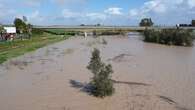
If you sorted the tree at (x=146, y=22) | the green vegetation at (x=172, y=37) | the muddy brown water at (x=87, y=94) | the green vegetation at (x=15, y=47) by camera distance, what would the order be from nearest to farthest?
1. the muddy brown water at (x=87, y=94)
2. the green vegetation at (x=15, y=47)
3. the green vegetation at (x=172, y=37)
4. the tree at (x=146, y=22)

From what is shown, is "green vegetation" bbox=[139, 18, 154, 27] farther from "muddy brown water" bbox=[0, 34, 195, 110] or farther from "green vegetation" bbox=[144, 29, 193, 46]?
"muddy brown water" bbox=[0, 34, 195, 110]

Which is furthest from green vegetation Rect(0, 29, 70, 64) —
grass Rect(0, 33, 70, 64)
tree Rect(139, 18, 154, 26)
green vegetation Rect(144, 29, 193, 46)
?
tree Rect(139, 18, 154, 26)

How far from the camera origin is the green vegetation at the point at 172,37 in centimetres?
5084

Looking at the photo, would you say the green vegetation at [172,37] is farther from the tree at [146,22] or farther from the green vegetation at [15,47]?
the tree at [146,22]

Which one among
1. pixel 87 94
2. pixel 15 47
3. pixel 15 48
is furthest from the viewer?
pixel 15 47

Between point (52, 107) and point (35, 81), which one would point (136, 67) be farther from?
point (52, 107)

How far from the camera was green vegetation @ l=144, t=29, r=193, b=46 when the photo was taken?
5084 centimetres

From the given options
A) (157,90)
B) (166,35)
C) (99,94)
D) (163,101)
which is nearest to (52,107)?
(99,94)

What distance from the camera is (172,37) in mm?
53906

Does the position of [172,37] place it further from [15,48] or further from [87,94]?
[87,94]

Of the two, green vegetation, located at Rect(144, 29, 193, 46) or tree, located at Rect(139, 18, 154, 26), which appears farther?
tree, located at Rect(139, 18, 154, 26)

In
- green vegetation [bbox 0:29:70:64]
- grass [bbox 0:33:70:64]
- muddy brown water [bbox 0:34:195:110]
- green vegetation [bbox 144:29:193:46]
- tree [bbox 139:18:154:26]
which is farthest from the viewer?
tree [bbox 139:18:154:26]

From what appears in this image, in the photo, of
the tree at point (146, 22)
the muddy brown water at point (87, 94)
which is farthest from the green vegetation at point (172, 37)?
the tree at point (146, 22)

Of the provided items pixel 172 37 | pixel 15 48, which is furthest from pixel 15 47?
pixel 172 37
